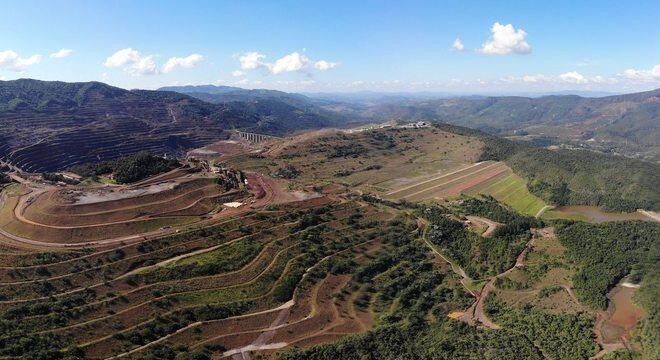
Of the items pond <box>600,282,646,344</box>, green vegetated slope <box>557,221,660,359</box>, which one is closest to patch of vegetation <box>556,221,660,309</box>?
green vegetated slope <box>557,221,660,359</box>

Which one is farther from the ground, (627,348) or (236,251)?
(236,251)

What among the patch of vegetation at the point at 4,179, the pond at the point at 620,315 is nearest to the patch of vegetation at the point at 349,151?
the patch of vegetation at the point at 4,179

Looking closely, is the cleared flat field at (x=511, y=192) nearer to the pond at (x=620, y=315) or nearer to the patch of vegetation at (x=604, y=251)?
the patch of vegetation at (x=604, y=251)

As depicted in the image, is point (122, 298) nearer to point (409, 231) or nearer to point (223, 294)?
point (223, 294)

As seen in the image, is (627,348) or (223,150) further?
(223,150)

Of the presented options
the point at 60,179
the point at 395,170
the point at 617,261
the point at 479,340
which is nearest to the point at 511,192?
the point at 395,170

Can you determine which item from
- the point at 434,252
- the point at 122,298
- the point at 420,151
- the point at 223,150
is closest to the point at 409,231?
the point at 434,252

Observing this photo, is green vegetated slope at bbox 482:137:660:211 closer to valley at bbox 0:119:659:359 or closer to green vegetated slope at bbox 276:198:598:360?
valley at bbox 0:119:659:359

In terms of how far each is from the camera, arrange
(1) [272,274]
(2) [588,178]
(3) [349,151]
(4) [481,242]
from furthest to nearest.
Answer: (3) [349,151] → (2) [588,178] → (4) [481,242] → (1) [272,274]

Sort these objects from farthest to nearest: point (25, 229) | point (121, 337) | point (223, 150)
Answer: point (223, 150) < point (25, 229) < point (121, 337)

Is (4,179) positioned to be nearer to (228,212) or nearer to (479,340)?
(228,212)
